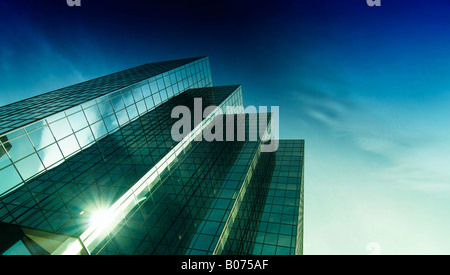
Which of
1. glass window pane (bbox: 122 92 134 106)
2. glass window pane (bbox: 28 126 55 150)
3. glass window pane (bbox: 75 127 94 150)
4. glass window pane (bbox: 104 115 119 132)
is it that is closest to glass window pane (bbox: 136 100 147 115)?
glass window pane (bbox: 122 92 134 106)

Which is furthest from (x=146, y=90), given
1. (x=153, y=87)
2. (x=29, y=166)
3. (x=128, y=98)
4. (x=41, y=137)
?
(x=29, y=166)

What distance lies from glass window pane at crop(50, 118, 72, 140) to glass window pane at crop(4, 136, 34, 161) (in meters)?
2.65

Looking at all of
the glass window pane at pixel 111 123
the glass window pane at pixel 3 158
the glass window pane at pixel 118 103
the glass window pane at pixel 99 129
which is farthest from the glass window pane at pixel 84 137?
the glass window pane at pixel 3 158

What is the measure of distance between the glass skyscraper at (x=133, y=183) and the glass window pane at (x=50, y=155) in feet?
0.37

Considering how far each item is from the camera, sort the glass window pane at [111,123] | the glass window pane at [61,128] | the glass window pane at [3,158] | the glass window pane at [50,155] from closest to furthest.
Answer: the glass window pane at [3,158] < the glass window pane at [50,155] < the glass window pane at [61,128] < the glass window pane at [111,123]

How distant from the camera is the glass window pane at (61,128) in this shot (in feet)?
62.4

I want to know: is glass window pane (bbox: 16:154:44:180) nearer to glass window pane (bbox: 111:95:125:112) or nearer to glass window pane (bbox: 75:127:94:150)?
glass window pane (bbox: 75:127:94:150)

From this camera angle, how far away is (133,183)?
16641 millimetres

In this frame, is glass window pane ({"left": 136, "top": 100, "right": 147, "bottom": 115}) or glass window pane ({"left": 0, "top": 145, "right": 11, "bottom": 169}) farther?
glass window pane ({"left": 136, "top": 100, "right": 147, "bottom": 115})

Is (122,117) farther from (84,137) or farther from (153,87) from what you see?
(153,87)

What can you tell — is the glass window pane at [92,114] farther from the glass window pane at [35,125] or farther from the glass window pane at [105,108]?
the glass window pane at [35,125]

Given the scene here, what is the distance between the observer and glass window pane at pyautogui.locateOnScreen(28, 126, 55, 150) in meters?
17.0

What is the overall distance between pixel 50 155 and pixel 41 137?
103 inches
